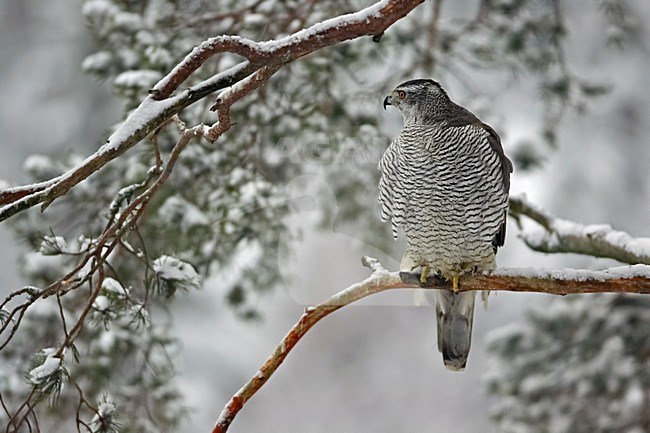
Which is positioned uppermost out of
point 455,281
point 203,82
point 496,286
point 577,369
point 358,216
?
point 577,369

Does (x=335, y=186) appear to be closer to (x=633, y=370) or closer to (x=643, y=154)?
(x=633, y=370)

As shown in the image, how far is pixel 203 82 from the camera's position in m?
1.99

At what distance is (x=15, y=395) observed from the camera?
3.62 meters

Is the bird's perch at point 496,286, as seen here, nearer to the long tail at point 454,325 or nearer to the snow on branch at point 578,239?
the long tail at point 454,325

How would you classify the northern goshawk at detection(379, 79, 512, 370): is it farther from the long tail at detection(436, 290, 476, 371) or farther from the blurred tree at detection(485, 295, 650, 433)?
the blurred tree at detection(485, 295, 650, 433)

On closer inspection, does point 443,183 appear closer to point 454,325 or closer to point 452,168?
point 452,168

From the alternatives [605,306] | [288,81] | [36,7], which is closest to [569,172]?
[605,306]

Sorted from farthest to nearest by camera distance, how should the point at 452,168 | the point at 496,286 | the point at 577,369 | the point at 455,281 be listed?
the point at 577,369, the point at 455,281, the point at 452,168, the point at 496,286

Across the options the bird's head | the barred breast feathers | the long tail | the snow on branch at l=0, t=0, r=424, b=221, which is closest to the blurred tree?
the long tail

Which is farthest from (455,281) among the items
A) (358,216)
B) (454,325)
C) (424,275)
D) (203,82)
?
(358,216)

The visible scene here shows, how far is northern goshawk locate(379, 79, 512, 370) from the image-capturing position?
2742mm

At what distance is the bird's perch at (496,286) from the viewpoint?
227 centimetres

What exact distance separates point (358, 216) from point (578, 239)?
1.38 metres

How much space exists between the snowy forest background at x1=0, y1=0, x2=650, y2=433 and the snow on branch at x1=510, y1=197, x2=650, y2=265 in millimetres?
593
